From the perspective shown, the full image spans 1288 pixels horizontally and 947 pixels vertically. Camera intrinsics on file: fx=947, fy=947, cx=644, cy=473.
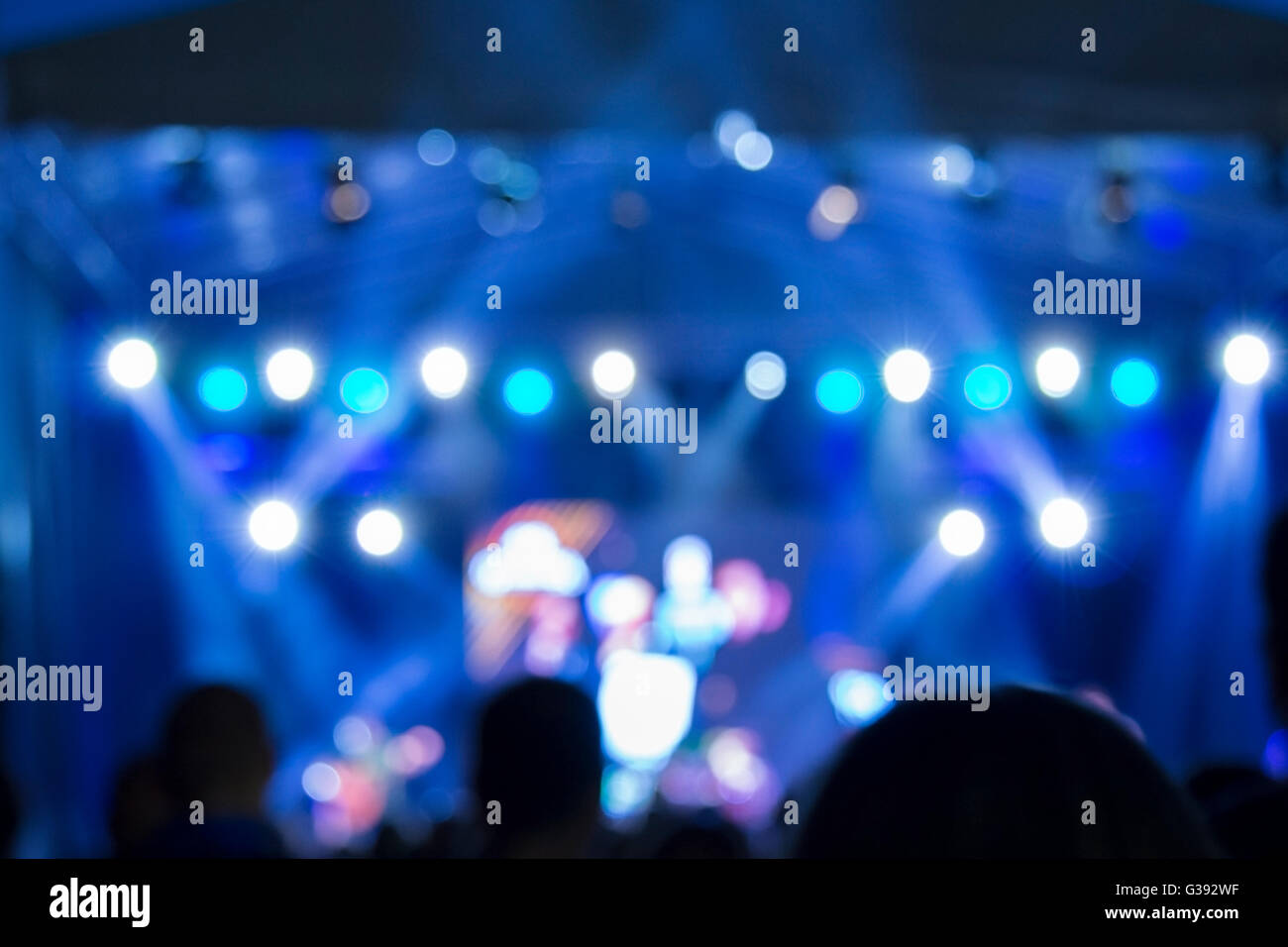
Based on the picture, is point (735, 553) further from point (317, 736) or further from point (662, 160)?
point (317, 736)

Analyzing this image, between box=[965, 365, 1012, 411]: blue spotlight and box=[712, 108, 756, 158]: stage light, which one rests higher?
box=[712, 108, 756, 158]: stage light

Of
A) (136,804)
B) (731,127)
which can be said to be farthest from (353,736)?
(731,127)

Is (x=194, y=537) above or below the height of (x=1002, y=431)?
below

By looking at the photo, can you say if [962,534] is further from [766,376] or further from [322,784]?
[322,784]

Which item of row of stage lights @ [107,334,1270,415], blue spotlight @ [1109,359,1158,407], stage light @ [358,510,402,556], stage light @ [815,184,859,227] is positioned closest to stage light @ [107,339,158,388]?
row of stage lights @ [107,334,1270,415]

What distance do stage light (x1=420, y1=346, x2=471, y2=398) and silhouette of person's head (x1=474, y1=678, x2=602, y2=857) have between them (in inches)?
48.2

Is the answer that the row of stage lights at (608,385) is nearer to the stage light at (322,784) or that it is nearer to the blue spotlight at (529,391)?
the blue spotlight at (529,391)

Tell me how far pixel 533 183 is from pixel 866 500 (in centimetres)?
147

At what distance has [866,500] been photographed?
3.12m

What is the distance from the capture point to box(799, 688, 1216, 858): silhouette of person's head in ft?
3.29

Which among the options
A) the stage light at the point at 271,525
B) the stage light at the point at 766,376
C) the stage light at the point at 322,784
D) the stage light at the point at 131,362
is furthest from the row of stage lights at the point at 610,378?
the stage light at the point at 322,784

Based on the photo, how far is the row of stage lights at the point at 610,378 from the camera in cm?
190

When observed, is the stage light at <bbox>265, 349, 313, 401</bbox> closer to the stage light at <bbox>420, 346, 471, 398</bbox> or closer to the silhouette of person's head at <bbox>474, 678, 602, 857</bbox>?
the stage light at <bbox>420, 346, 471, 398</bbox>
